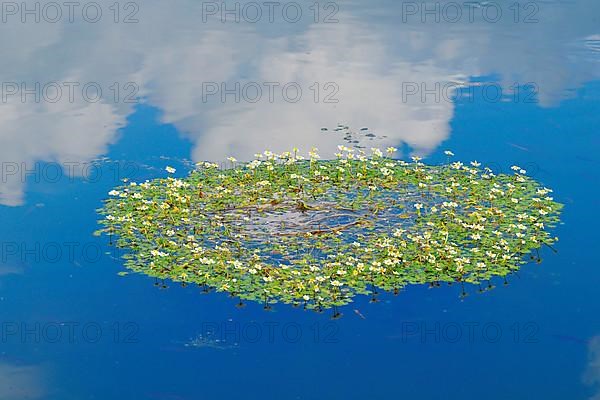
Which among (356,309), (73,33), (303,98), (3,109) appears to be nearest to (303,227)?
(356,309)

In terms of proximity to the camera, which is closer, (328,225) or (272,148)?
(328,225)

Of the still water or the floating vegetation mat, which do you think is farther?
the floating vegetation mat

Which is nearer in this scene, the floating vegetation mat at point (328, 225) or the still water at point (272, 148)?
the still water at point (272, 148)

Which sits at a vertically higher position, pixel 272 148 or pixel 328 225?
pixel 272 148

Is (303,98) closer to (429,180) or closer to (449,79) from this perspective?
(449,79)
